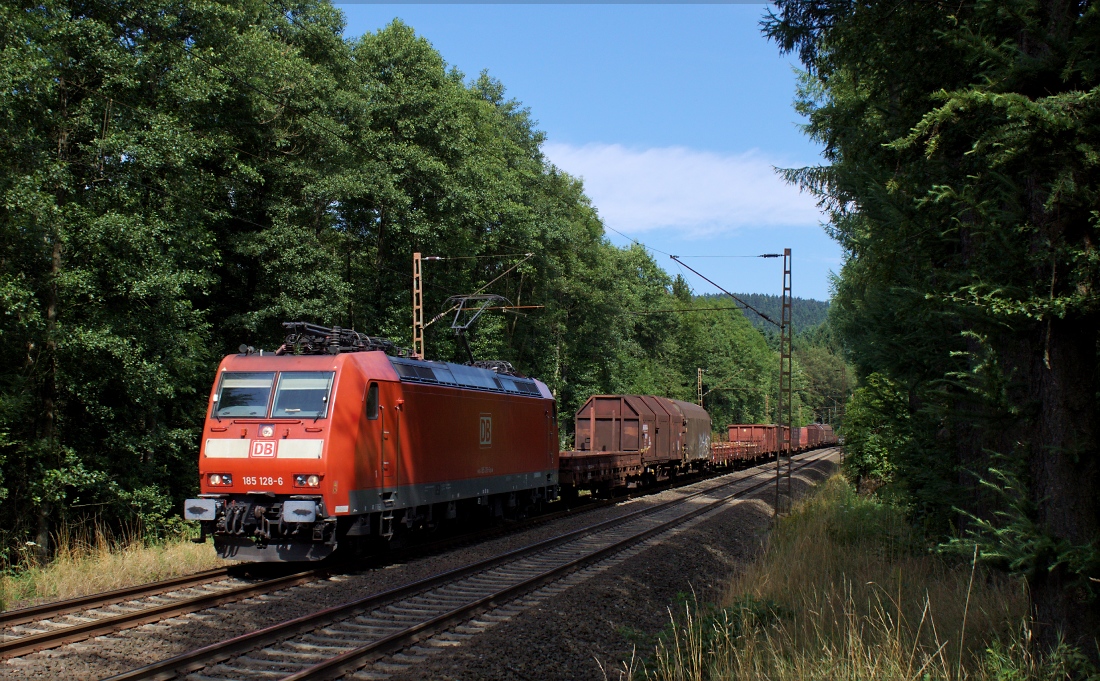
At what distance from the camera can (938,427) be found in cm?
1153

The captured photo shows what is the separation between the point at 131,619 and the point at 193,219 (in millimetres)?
12280

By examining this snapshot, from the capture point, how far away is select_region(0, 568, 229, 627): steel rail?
811 centimetres

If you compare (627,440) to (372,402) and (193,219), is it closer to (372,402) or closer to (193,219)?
(193,219)

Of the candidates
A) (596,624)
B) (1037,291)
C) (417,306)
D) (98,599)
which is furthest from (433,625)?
(417,306)

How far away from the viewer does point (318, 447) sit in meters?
11.0

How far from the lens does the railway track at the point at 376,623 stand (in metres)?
6.71

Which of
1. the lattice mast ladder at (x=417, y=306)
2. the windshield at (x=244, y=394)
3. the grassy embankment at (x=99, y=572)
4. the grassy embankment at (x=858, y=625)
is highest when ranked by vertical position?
the lattice mast ladder at (x=417, y=306)

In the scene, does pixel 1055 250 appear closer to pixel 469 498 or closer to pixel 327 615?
pixel 327 615

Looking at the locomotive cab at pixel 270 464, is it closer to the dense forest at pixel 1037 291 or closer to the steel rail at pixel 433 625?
the steel rail at pixel 433 625

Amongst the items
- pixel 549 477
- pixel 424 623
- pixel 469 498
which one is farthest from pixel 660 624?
pixel 549 477

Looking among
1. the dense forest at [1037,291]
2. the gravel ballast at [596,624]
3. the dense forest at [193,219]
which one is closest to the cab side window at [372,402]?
the gravel ballast at [596,624]

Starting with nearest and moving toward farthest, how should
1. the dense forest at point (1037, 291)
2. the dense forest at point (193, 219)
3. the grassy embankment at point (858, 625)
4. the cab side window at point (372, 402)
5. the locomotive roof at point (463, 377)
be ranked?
the dense forest at point (1037, 291) → the grassy embankment at point (858, 625) → the cab side window at point (372, 402) → the locomotive roof at point (463, 377) → the dense forest at point (193, 219)

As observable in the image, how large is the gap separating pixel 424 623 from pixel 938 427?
25.4ft

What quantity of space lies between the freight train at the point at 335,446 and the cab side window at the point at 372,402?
0.02 meters
